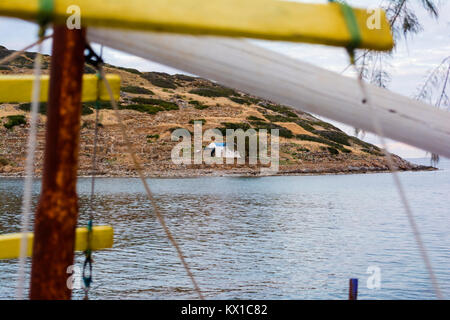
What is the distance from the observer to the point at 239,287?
44.3 feet

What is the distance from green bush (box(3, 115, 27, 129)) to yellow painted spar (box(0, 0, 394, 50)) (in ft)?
174

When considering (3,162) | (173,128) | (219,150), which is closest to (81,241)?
(3,162)

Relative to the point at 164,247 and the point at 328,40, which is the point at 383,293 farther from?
the point at 328,40

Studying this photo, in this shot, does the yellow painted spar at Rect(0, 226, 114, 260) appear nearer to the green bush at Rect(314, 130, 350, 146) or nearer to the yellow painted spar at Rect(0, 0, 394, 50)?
the yellow painted spar at Rect(0, 0, 394, 50)

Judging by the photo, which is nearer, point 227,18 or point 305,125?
point 227,18

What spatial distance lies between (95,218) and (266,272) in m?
11.3

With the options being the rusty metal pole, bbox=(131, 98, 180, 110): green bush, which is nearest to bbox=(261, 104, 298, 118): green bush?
bbox=(131, 98, 180, 110): green bush

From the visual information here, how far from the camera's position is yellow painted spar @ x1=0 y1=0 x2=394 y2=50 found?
6.75ft

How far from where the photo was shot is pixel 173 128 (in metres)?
54.8

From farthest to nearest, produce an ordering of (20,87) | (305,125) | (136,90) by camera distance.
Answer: (305,125)
(136,90)
(20,87)

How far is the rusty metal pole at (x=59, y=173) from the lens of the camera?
2.49 m

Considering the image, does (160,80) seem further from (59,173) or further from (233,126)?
(59,173)

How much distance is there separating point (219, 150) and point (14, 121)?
21829 millimetres

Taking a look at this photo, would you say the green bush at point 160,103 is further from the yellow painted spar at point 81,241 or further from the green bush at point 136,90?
the yellow painted spar at point 81,241
